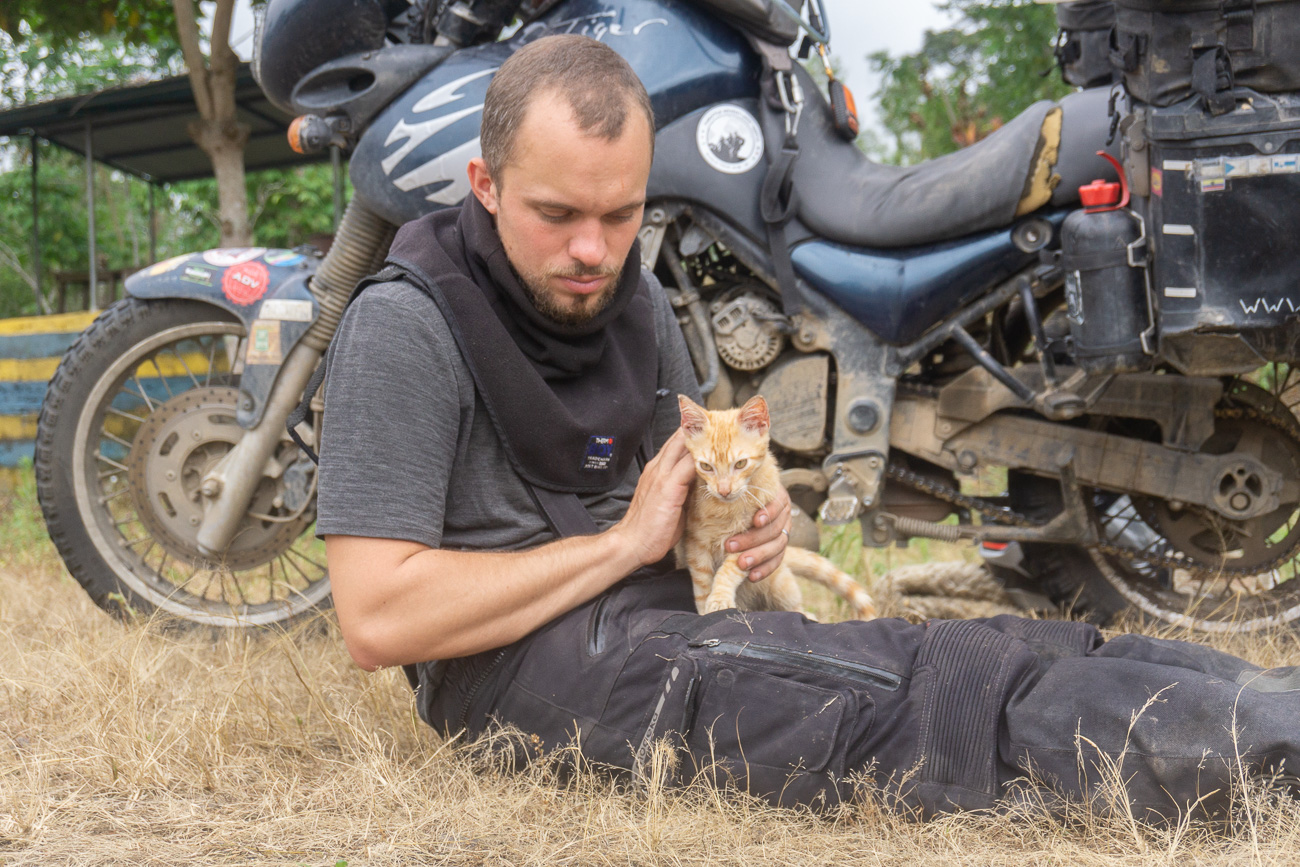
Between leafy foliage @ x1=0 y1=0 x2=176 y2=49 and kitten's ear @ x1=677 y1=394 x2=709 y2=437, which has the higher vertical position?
leafy foliage @ x1=0 y1=0 x2=176 y2=49

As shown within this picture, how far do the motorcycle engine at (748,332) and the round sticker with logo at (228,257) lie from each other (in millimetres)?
1673

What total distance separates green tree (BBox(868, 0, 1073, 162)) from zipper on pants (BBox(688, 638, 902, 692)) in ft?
16.8

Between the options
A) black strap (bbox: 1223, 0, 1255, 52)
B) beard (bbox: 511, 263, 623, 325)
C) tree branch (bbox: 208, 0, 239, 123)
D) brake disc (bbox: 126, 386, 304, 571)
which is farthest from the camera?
tree branch (bbox: 208, 0, 239, 123)

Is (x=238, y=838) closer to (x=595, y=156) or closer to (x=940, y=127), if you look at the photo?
(x=595, y=156)

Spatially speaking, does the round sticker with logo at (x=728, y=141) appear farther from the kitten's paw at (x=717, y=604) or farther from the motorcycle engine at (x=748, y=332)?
the kitten's paw at (x=717, y=604)

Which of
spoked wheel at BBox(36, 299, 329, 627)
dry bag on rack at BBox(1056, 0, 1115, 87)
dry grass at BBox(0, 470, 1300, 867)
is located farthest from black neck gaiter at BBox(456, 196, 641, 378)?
dry bag on rack at BBox(1056, 0, 1115, 87)

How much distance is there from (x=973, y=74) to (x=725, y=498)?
7258 mm

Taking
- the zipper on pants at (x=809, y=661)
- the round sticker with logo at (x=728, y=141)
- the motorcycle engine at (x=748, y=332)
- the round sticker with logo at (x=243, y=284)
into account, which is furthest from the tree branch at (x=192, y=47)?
the zipper on pants at (x=809, y=661)

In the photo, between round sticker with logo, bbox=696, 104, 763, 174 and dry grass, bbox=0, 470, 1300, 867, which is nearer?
dry grass, bbox=0, 470, 1300, 867

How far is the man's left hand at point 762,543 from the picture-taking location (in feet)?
7.64

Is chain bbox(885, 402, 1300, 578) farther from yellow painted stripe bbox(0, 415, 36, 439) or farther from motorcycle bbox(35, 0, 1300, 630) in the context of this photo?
yellow painted stripe bbox(0, 415, 36, 439)

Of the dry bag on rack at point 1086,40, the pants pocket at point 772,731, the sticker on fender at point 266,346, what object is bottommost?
the pants pocket at point 772,731

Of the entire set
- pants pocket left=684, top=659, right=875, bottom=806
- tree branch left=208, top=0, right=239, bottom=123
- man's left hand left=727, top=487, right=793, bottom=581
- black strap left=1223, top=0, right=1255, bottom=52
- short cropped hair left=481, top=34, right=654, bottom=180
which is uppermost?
tree branch left=208, top=0, right=239, bottom=123

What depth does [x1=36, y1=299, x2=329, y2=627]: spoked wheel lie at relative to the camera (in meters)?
3.39
